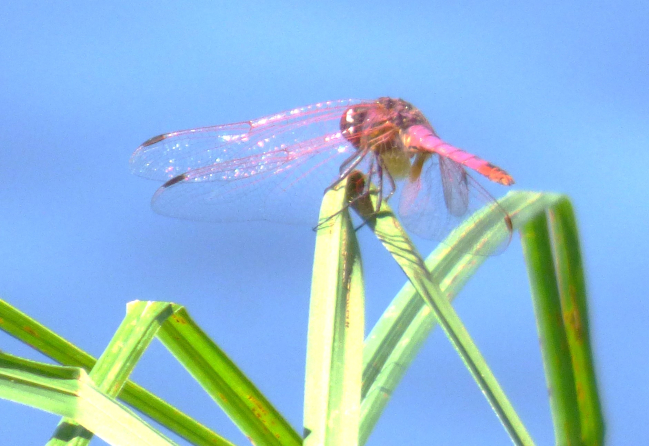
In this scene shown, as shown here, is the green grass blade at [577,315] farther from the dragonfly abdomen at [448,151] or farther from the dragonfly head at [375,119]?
the dragonfly head at [375,119]

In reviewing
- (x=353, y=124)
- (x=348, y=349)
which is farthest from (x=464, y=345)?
(x=353, y=124)

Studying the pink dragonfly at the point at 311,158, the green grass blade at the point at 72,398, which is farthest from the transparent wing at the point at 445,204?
the green grass blade at the point at 72,398

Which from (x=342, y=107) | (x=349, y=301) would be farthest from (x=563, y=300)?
(x=342, y=107)

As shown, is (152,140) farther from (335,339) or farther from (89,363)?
(335,339)

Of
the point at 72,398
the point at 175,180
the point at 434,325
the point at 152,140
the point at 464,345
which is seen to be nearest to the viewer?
the point at 72,398

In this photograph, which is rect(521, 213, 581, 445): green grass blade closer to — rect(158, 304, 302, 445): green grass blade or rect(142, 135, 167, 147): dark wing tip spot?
rect(158, 304, 302, 445): green grass blade

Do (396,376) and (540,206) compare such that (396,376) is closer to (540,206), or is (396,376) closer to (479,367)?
(479,367)
